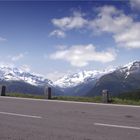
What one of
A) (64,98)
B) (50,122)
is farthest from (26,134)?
(64,98)

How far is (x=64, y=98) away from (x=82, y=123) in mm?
11740

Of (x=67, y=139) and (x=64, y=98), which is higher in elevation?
(x=64, y=98)

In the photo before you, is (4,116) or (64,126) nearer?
(64,126)

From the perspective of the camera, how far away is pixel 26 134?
1005 cm

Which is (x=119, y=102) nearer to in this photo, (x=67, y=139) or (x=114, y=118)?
(x=114, y=118)

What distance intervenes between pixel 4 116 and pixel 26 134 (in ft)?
13.8

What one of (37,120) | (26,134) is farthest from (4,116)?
(26,134)

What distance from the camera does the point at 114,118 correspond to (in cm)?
1382

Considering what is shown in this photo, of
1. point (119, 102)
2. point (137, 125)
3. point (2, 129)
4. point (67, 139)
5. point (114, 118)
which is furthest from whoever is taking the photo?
point (119, 102)

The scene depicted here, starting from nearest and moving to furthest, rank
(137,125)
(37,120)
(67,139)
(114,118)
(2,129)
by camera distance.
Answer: (67,139), (2,129), (137,125), (37,120), (114,118)

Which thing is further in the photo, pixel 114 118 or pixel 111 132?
pixel 114 118

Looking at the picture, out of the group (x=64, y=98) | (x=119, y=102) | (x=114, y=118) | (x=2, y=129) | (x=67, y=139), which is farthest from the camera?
(x=64, y=98)

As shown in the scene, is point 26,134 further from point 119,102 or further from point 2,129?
point 119,102

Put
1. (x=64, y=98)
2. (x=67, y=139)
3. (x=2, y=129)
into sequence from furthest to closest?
(x=64, y=98)
(x=2, y=129)
(x=67, y=139)
